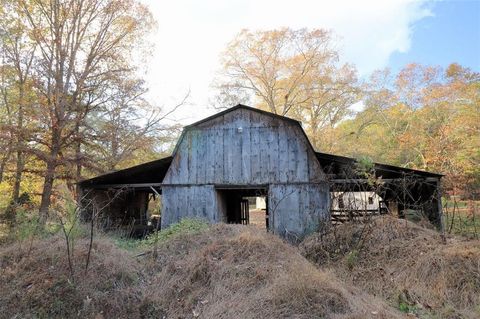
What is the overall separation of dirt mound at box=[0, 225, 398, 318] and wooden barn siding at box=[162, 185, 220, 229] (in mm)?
4209

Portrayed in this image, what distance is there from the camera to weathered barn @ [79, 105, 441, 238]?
11.2 meters

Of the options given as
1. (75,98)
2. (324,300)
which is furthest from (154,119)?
(324,300)

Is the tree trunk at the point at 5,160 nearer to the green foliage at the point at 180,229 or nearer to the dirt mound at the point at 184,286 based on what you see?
the green foliage at the point at 180,229

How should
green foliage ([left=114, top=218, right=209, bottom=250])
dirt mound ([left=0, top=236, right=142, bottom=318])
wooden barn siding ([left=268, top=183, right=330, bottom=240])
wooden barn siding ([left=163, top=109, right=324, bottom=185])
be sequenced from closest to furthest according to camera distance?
dirt mound ([left=0, top=236, right=142, bottom=318]) → green foliage ([left=114, top=218, right=209, bottom=250]) → wooden barn siding ([left=268, top=183, right=330, bottom=240]) → wooden barn siding ([left=163, top=109, right=324, bottom=185])

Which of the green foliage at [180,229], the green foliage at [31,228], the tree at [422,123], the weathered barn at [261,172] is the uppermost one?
the tree at [422,123]

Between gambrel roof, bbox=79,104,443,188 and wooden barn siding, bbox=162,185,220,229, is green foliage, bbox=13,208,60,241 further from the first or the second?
wooden barn siding, bbox=162,185,220,229

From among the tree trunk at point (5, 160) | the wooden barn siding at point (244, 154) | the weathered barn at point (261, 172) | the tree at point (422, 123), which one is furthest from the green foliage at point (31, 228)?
the tree at point (422, 123)

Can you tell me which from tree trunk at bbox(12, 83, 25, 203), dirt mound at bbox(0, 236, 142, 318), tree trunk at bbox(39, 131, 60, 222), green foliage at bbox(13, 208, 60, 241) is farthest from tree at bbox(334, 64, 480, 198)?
Result: tree trunk at bbox(12, 83, 25, 203)

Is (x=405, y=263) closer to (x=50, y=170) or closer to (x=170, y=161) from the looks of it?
(x=170, y=161)

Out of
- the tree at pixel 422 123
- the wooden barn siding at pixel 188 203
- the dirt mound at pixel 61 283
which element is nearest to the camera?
the dirt mound at pixel 61 283

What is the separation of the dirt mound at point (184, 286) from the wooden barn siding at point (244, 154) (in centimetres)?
426

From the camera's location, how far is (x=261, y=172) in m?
11.6

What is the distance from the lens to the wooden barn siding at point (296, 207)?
36.6 feet

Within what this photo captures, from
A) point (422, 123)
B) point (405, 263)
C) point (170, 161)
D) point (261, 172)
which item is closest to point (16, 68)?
point (170, 161)
